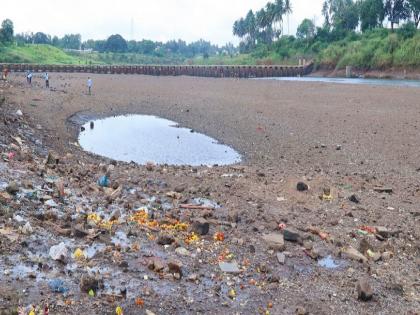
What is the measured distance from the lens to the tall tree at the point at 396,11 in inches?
3004

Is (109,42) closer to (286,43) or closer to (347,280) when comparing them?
(286,43)

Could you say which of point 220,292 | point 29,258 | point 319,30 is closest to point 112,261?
point 29,258

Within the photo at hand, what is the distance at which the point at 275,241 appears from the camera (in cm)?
719

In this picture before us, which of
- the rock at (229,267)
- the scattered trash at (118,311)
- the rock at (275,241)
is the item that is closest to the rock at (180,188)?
the rock at (275,241)

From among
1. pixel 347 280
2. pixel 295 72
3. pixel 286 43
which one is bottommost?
pixel 347 280

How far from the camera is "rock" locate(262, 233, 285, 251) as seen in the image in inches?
278

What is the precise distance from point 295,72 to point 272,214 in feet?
212

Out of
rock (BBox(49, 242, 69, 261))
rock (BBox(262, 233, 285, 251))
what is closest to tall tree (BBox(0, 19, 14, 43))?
rock (BBox(49, 242, 69, 261))

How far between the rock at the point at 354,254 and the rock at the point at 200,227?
2.05m

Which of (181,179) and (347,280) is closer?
(347,280)

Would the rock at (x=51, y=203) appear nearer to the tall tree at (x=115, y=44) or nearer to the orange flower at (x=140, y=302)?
the orange flower at (x=140, y=302)

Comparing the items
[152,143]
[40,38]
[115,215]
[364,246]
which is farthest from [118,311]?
[40,38]

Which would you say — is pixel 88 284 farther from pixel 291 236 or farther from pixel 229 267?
pixel 291 236

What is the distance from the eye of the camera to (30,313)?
191 inches
